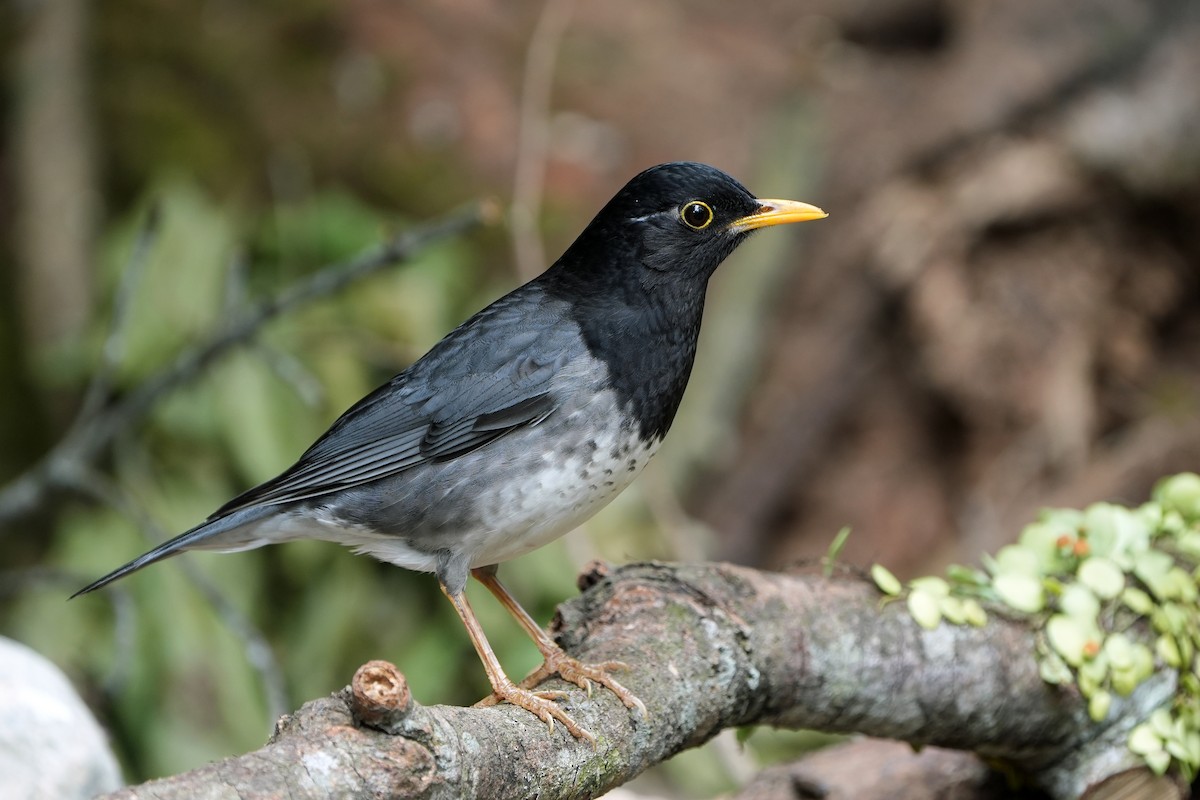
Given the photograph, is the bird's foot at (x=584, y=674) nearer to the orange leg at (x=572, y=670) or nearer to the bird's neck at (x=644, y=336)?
the orange leg at (x=572, y=670)

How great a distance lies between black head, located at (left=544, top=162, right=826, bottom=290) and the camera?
3.42 meters

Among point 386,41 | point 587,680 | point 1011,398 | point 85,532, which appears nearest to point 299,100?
point 386,41

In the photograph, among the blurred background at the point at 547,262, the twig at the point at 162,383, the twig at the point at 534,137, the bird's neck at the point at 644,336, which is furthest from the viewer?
the twig at the point at 534,137

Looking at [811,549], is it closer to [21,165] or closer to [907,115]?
[907,115]

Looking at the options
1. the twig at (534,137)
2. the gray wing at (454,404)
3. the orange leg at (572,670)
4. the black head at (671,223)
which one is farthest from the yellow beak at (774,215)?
the twig at (534,137)

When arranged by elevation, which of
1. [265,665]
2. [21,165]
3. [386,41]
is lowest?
[265,665]

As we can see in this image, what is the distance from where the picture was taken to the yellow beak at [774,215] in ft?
11.3

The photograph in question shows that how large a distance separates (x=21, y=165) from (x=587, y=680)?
5.01 metres

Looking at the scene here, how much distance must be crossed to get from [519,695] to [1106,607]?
5.21 ft

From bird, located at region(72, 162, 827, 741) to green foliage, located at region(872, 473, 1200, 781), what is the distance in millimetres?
812

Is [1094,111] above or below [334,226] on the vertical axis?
below

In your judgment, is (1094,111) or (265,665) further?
(1094,111)

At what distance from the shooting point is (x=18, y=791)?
10.6 ft

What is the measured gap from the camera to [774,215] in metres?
3.45
